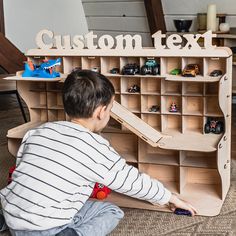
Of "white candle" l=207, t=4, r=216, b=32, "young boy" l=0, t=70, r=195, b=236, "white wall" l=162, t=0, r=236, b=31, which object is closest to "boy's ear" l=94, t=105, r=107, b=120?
"young boy" l=0, t=70, r=195, b=236

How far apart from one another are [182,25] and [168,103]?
164cm

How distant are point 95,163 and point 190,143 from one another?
51cm

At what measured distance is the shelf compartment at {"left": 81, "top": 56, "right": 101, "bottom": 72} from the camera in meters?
1.95

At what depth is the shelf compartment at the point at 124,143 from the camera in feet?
6.39

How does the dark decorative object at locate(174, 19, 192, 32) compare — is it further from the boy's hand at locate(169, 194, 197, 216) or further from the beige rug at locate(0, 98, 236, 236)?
the boy's hand at locate(169, 194, 197, 216)

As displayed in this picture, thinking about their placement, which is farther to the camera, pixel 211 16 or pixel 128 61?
pixel 211 16

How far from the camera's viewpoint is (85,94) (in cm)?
139

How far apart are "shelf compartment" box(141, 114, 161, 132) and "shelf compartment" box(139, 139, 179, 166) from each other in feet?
0.30

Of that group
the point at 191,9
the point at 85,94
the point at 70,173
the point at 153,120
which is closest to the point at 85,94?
the point at 85,94

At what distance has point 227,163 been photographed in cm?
187

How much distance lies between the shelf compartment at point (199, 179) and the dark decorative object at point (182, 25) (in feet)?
5.66

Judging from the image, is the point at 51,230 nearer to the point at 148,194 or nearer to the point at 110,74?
the point at 148,194

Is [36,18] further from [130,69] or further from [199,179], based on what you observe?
[199,179]

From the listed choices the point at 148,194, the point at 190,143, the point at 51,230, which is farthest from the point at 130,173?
the point at 190,143
